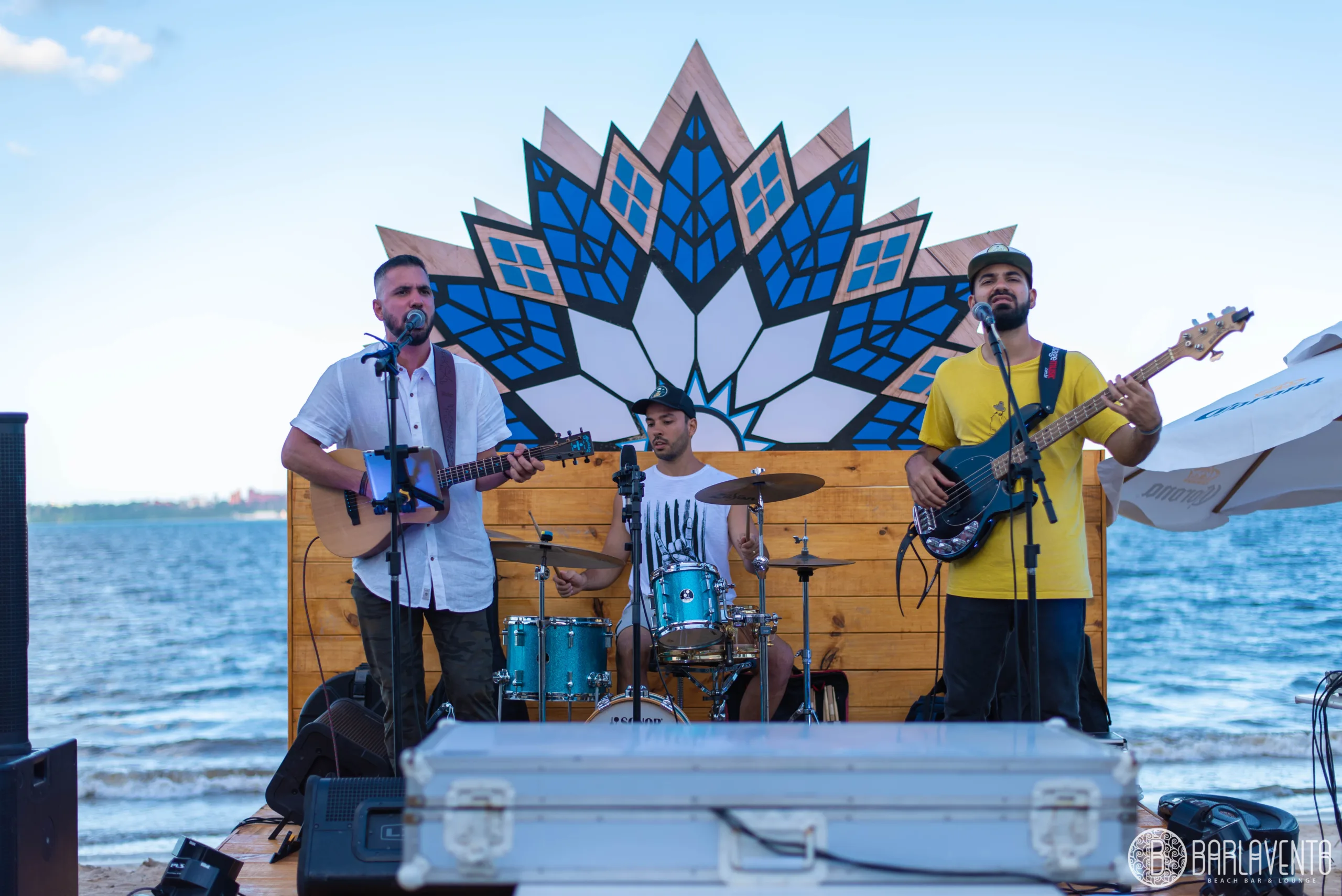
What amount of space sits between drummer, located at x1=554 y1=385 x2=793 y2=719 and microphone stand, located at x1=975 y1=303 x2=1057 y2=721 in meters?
1.59

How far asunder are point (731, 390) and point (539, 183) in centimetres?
149

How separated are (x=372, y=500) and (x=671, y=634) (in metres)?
1.31

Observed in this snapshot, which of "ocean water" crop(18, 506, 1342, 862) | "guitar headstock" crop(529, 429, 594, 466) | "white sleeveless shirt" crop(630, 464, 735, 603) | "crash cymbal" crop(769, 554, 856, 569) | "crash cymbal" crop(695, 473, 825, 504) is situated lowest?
"ocean water" crop(18, 506, 1342, 862)

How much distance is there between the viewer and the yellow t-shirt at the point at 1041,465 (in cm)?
297

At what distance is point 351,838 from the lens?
8.25ft

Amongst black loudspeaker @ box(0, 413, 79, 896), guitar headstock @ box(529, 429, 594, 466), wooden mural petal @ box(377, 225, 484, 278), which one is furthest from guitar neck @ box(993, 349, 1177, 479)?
wooden mural petal @ box(377, 225, 484, 278)

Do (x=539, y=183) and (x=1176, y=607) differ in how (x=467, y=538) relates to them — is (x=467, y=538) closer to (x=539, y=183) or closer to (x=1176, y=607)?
(x=539, y=183)

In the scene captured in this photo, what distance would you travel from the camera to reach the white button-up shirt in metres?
3.37

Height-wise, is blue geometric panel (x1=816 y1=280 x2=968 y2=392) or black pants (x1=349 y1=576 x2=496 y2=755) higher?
blue geometric panel (x1=816 y1=280 x2=968 y2=392)

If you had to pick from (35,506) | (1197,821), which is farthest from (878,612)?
(35,506)

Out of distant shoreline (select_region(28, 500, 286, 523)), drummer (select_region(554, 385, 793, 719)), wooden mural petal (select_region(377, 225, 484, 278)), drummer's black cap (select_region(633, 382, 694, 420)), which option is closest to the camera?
drummer (select_region(554, 385, 793, 719))

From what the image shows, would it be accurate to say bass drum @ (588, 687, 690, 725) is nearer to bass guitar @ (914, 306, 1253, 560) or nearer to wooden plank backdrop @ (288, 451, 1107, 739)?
wooden plank backdrop @ (288, 451, 1107, 739)

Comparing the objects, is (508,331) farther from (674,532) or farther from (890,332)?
(890,332)

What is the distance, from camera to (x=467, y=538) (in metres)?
3.46
